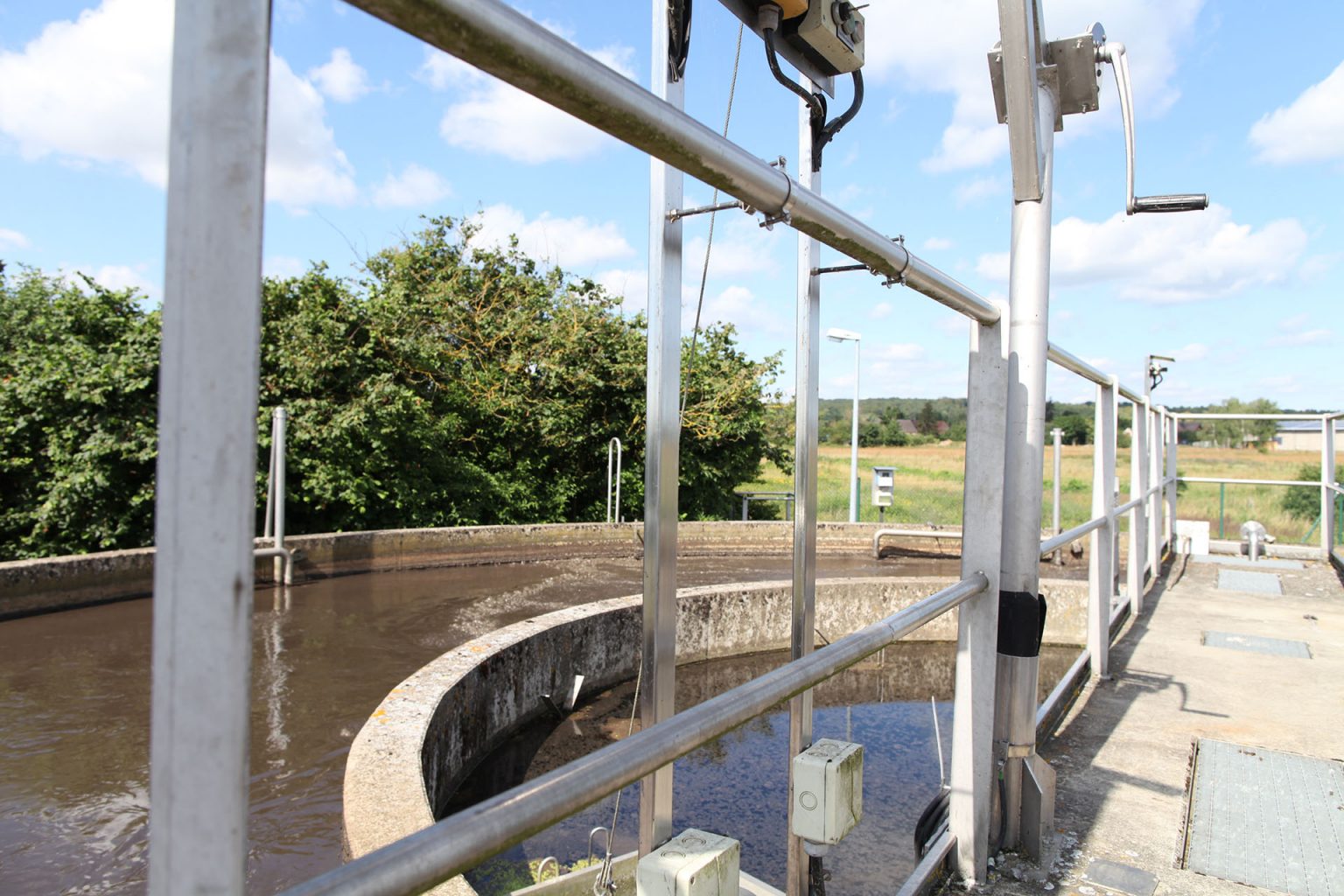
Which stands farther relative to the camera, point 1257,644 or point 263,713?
point 1257,644

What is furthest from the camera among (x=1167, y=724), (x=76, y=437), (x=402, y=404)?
(x=402, y=404)

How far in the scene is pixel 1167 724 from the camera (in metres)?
3.62

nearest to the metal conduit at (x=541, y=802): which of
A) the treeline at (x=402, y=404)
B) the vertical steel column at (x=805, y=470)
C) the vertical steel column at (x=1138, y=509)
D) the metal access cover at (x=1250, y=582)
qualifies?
the vertical steel column at (x=805, y=470)

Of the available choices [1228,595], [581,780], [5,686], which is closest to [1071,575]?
[1228,595]

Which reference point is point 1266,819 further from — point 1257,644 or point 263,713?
point 263,713

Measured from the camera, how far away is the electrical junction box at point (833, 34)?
6.20ft

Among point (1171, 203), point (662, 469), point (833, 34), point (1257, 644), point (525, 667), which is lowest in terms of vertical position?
point (525, 667)

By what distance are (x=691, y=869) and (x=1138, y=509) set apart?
5.61 meters

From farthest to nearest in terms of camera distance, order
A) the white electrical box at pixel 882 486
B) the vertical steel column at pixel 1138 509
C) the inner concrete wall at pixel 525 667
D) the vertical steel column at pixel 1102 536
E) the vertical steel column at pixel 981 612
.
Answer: the white electrical box at pixel 882 486 < the vertical steel column at pixel 1138 509 < the vertical steel column at pixel 1102 536 < the inner concrete wall at pixel 525 667 < the vertical steel column at pixel 981 612

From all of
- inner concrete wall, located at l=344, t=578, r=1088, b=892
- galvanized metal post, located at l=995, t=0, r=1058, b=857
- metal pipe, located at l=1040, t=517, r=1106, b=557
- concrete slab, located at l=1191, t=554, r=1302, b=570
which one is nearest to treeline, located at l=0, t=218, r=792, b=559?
inner concrete wall, located at l=344, t=578, r=1088, b=892

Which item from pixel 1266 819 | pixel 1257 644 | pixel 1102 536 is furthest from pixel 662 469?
pixel 1257 644

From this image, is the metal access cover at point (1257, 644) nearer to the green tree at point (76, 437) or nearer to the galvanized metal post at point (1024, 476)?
the galvanized metal post at point (1024, 476)

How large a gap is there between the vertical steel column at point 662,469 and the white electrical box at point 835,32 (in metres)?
0.50

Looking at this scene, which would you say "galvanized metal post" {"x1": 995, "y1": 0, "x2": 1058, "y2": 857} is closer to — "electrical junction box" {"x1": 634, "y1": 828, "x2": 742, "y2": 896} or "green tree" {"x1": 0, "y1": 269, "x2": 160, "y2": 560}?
"electrical junction box" {"x1": 634, "y1": 828, "x2": 742, "y2": 896}
